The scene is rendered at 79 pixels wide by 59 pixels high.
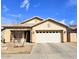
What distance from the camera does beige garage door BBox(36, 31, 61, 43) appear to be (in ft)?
81.3

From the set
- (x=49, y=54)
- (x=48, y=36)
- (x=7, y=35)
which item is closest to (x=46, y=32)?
(x=48, y=36)

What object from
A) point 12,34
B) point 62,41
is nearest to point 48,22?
point 62,41

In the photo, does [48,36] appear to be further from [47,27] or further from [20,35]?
[20,35]

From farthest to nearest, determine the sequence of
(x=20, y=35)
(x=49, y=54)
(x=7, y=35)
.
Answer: (x=20, y=35) → (x=7, y=35) → (x=49, y=54)

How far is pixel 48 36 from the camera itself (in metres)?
24.8

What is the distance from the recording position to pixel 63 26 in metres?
25.0

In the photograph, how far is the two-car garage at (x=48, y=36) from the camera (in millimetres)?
24766

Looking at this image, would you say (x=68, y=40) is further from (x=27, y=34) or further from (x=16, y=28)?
(x=16, y=28)

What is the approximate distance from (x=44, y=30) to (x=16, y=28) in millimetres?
4116

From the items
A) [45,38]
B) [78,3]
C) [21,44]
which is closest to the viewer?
[78,3]

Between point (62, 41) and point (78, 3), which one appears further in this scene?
point (62, 41)

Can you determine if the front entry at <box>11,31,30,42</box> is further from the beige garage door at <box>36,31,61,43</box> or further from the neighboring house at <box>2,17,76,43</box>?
the beige garage door at <box>36,31,61,43</box>

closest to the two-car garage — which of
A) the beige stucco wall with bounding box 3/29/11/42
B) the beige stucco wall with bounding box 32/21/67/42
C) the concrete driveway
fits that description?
the beige stucco wall with bounding box 32/21/67/42

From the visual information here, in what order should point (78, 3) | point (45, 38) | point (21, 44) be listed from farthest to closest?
1. point (45, 38)
2. point (21, 44)
3. point (78, 3)
